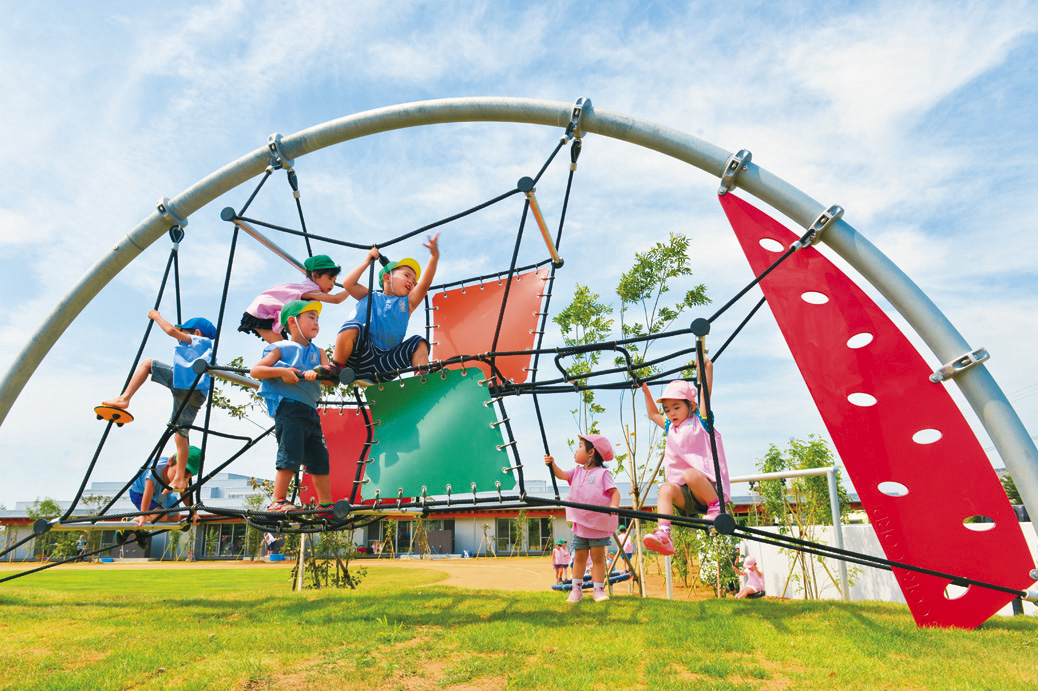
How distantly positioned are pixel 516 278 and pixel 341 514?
8.35 feet

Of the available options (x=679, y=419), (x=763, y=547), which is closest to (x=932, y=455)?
(x=679, y=419)

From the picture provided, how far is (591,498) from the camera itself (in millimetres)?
6398

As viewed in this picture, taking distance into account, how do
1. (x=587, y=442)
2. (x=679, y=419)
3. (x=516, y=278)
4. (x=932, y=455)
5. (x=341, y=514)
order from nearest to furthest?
1. (x=932, y=455)
2. (x=341, y=514)
3. (x=679, y=419)
4. (x=516, y=278)
5. (x=587, y=442)

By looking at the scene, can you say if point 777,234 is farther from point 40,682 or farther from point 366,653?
point 40,682

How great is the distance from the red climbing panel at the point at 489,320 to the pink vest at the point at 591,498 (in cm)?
154

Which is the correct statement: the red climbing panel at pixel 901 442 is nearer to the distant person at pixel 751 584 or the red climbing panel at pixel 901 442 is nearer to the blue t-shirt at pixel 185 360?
the blue t-shirt at pixel 185 360

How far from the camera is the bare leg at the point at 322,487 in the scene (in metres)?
5.43

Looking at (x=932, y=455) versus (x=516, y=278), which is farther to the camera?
(x=516, y=278)

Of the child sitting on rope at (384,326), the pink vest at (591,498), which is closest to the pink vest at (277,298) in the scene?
the child sitting on rope at (384,326)

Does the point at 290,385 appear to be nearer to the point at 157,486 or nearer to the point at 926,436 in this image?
the point at 157,486

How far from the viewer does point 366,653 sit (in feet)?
15.4

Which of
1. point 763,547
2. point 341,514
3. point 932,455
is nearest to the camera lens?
point 932,455

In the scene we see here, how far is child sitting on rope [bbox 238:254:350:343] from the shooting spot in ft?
18.6

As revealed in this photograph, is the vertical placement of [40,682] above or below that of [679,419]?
below
